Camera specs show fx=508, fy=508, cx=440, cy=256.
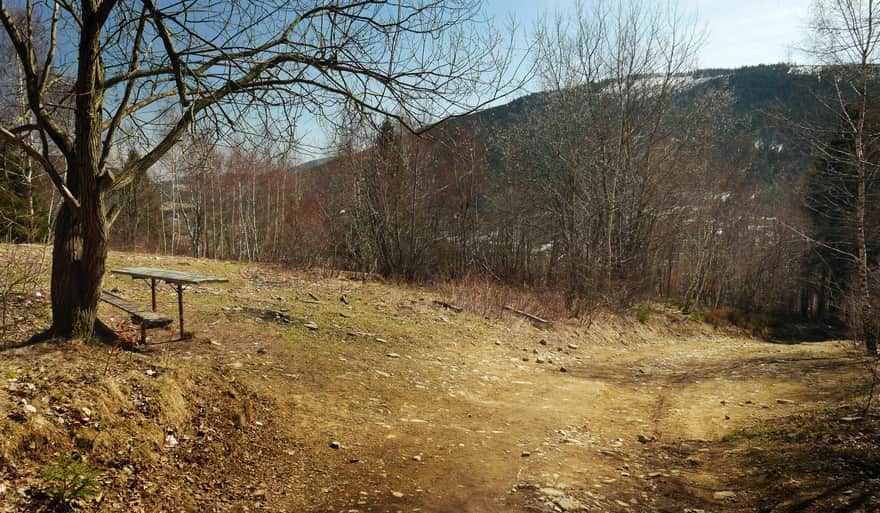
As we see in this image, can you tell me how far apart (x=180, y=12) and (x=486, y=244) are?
22942mm

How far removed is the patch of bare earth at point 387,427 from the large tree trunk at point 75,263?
0.92ft

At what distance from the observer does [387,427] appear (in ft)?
16.4

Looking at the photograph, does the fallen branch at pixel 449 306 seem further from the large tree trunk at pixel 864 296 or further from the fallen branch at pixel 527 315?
the large tree trunk at pixel 864 296

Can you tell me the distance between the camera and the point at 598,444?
5.25m

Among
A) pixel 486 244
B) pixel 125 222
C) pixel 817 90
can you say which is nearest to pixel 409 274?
pixel 486 244

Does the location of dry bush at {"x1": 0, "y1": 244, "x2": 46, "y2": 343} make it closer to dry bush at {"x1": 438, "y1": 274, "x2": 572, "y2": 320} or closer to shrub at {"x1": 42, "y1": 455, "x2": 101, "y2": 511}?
shrub at {"x1": 42, "y1": 455, "x2": 101, "y2": 511}

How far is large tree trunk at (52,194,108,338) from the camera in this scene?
453 cm

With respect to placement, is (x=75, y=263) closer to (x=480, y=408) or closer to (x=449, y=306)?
(x=480, y=408)

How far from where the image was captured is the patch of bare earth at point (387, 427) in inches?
133

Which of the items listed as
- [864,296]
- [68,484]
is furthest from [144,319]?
[864,296]

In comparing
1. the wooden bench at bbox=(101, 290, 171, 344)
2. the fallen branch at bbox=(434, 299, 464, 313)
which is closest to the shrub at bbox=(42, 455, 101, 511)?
the wooden bench at bbox=(101, 290, 171, 344)

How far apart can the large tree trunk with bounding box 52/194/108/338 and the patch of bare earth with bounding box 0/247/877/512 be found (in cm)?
28

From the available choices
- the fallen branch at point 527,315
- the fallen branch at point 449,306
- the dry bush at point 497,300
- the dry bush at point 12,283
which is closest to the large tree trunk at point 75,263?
the dry bush at point 12,283

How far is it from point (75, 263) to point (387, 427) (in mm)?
3234
